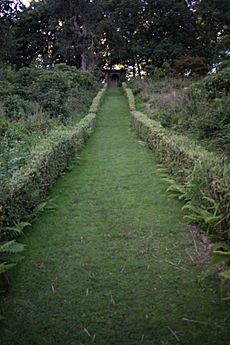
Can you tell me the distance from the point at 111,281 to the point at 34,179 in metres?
2.68

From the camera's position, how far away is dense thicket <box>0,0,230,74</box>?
3888 cm

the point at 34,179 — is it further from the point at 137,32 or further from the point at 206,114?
the point at 137,32

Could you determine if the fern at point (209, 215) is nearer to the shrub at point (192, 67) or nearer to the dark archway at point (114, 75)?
the shrub at point (192, 67)

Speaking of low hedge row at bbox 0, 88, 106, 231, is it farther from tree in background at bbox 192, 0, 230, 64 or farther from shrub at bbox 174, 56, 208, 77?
tree in background at bbox 192, 0, 230, 64

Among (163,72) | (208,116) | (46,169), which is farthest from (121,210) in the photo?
(163,72)

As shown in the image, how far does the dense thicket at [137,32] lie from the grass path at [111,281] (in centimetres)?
3238

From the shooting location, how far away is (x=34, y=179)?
624cm

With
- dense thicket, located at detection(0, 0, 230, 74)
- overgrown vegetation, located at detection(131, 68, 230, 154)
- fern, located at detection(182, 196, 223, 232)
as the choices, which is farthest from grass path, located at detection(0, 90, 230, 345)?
dense thicket, located at detection(0, 0, 230, 74)

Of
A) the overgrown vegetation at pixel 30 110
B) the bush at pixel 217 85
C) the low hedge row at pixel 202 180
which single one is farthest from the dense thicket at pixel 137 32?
the low hedge row at pixel 202 180

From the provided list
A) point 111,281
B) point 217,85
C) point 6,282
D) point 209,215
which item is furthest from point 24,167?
point 217,85

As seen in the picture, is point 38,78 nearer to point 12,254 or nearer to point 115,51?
point 12,254

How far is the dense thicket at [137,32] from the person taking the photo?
38875 millimetres

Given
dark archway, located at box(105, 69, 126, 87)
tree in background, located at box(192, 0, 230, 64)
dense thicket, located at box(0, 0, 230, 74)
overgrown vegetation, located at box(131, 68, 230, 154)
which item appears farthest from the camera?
dark archway, located at box(105, 69, 126, 87)

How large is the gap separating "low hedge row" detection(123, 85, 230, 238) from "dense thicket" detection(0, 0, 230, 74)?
30617 mm
